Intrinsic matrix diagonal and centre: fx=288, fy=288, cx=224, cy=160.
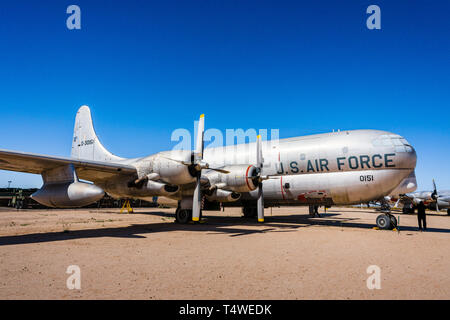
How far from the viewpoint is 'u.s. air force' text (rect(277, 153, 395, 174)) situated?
13.7m

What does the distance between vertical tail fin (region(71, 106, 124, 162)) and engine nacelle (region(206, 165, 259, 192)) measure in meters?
8.13

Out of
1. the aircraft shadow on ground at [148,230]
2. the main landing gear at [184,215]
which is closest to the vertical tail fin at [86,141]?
the main landing gear at [184,215]

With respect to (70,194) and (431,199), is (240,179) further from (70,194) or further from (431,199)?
(431,199)

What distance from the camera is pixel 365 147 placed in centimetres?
1423

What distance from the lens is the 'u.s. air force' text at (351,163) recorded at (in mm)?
13664

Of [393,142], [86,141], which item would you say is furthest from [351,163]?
[86,141]

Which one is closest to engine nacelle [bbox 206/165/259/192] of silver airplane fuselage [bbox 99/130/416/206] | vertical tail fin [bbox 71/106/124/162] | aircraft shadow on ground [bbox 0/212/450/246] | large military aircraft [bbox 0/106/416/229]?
large military aircraft [bbox 0/106/416/229]

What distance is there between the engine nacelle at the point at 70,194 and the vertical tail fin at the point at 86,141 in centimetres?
719

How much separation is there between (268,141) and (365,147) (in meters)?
5.90

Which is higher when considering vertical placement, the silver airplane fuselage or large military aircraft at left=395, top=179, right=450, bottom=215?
the silver airplane fuselage

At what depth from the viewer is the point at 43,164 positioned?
11328 mm

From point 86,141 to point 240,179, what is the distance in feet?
36.8

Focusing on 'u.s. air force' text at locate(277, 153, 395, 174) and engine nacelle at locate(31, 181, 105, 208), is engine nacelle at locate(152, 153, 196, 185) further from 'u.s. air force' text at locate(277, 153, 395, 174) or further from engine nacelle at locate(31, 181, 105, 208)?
'u.s. air force' text at locate(277, 153, 395, 174)

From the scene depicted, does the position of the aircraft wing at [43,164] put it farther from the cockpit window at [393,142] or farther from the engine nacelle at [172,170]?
the cockpit window at [393,142]
